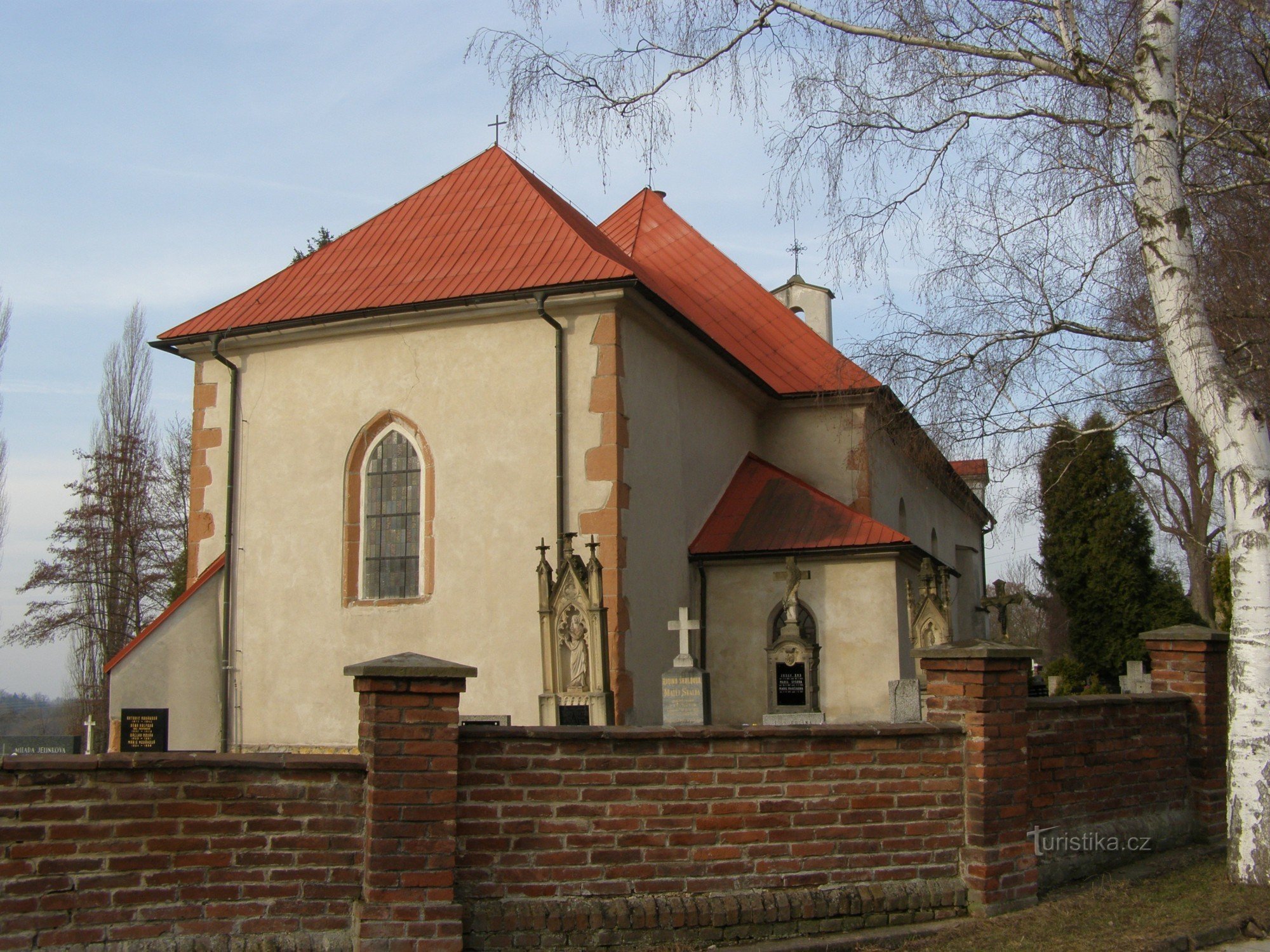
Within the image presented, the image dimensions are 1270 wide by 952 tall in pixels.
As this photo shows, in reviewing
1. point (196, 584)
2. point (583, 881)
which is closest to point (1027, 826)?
point (583, 881)

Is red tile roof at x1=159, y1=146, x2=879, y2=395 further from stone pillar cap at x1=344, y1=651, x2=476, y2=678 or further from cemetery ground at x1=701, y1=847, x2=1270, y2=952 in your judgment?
stone pillar cap at x1=344, y1=651, x2=476, y2=678

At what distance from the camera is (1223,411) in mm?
8188

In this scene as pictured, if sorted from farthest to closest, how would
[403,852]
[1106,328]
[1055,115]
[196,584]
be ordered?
[196,584] → [1106,328] → [1055,115] → [403,852]

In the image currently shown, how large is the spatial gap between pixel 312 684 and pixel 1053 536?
65.7 feet

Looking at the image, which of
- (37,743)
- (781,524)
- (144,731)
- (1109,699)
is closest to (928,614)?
(781,524)

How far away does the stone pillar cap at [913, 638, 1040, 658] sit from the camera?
711 centimetres

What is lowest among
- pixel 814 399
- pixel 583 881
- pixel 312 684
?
pixel 583 881

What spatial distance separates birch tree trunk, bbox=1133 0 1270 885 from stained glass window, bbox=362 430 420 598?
319 inches

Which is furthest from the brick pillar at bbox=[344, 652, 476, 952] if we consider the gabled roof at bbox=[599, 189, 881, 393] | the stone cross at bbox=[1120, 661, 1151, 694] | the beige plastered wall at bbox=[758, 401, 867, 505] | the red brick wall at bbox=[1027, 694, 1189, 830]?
the beige plastered wall at bbox=[758, 401, 867, 505]

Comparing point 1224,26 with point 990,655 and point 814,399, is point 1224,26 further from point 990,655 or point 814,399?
point 814,399

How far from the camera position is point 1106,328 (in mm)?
11031

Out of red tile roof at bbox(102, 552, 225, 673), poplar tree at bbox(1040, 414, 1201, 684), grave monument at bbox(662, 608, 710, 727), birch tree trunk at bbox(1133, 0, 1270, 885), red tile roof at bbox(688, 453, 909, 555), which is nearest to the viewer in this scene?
birch tree trunk at bbox(1133, 0, 1270, 885)

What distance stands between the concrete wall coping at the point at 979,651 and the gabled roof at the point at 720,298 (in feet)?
33.1

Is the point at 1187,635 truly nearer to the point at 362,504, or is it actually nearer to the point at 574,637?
the point at 574,637
